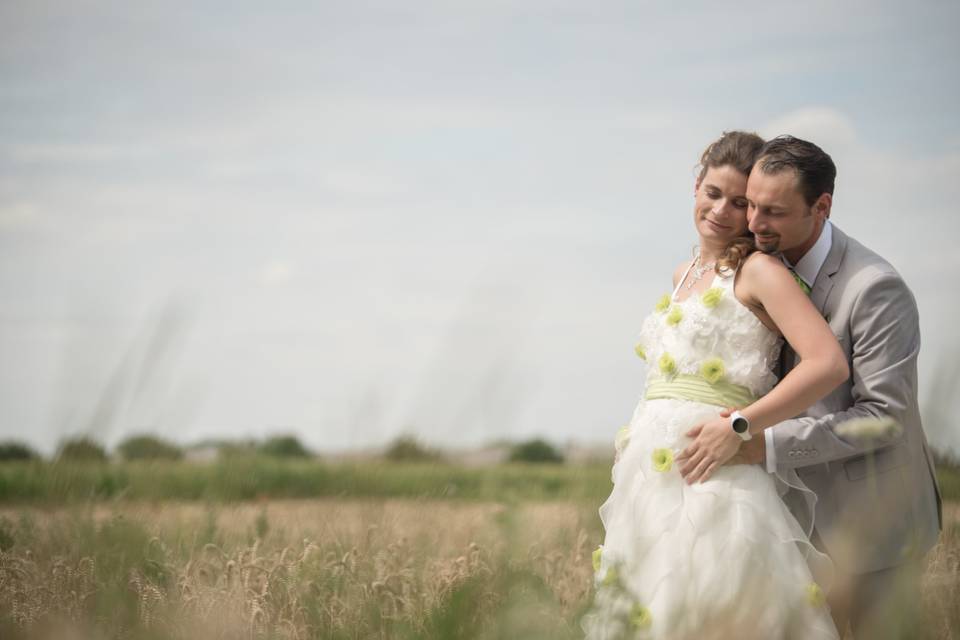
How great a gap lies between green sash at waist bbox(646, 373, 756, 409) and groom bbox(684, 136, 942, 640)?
187 mm

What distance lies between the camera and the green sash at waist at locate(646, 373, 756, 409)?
3463mm

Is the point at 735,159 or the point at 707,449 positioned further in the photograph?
the point at 735,159

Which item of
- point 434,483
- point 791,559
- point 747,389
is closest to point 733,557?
point 791,559

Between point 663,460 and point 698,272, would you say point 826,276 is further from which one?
point 663,460

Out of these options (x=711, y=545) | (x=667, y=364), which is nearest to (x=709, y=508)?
(x=711, y=545)

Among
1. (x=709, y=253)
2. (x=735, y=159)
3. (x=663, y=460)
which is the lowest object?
(x=663, y=460)

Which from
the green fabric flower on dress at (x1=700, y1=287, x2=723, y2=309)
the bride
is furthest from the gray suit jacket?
the green fabric flower on dress at (x1=700, y1=287, x2=723, y2=309)

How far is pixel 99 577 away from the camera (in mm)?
3672

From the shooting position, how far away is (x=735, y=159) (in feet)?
11.7

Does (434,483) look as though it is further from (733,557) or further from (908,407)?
(908,407)

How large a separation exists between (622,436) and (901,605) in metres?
1.62

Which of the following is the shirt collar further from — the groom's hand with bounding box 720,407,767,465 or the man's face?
the groom's hand with bounding box 720,407,767,465

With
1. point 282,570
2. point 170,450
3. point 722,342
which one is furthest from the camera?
point 282,570

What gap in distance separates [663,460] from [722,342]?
1.61ft
